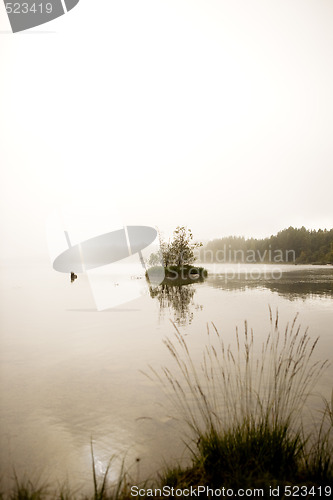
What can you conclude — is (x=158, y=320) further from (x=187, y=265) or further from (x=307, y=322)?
(x=187, y=265)

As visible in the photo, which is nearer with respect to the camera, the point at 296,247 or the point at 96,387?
the point at 96,387

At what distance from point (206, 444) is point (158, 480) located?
763mm

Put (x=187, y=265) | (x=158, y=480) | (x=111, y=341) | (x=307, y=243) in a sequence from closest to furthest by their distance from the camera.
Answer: (x=158, y=480), (x=111, y=341), (x=187, y=265), (x=307, y=243)

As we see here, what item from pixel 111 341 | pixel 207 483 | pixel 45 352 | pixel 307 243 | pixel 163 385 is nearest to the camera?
pixel 207 483

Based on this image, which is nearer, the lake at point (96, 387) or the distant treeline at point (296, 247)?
the lake at point (96, 387)

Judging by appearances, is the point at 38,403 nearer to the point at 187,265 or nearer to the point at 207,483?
the point at 207,483

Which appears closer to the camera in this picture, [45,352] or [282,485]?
[282,485]

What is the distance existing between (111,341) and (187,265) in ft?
123

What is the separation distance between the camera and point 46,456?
4348 mm

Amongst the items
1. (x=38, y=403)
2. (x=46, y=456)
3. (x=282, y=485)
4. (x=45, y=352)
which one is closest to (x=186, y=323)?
(x=45, y=352)

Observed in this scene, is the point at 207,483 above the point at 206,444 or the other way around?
the other way around

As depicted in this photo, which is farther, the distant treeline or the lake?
the distant treeline

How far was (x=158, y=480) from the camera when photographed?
3.74 meters

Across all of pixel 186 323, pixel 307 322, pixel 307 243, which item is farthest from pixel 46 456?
pixel 307 243
